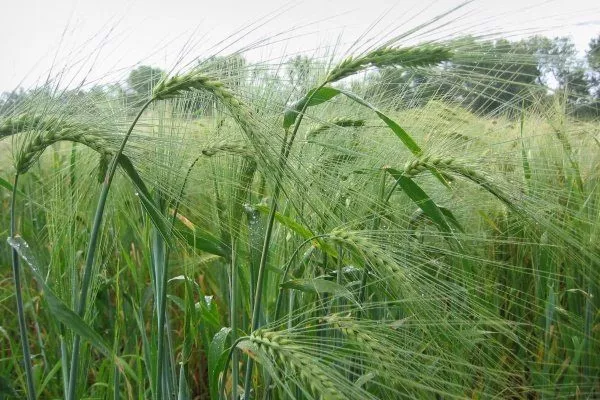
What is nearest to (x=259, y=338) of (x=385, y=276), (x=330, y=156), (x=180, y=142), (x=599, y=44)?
(x=385, y=276)

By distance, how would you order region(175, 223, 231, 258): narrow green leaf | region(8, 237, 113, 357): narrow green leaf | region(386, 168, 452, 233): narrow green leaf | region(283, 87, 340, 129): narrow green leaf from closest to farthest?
region(8, 237, 113, 357): narrow green leaf → region(283, 87, 340, 129): narrow green leaf → region(386, 168, 452, 233): narrow green leaf → region(175, 223, 231, 258): narrow green leaf

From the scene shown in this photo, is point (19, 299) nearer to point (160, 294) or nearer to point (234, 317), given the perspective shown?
point (160, 294)

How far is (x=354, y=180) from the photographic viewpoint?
1515 millimetres

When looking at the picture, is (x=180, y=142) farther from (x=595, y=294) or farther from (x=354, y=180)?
(x=595, y=294)

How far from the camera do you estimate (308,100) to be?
1.16 metres

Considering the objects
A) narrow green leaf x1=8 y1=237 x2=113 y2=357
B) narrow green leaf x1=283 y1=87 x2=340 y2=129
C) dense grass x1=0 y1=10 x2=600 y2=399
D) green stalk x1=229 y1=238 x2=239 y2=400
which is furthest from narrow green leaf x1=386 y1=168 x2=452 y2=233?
narrow green leaf x1=8 y1=237 x2=113 y2=357

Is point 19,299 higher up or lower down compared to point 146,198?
lower down

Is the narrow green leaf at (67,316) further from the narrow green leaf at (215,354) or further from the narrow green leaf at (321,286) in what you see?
the narrow green leaf at (321,286)

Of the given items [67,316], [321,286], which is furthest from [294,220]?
[67,316]

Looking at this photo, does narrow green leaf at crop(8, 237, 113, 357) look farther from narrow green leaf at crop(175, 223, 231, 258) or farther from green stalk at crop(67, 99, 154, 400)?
narrow green leaf at crop(175, 223, 231, 258)

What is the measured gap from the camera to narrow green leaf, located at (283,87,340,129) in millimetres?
1172

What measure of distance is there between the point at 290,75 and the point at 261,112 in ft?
0.50

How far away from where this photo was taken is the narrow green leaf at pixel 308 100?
1172mm

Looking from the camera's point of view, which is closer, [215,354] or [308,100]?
[308,100]
